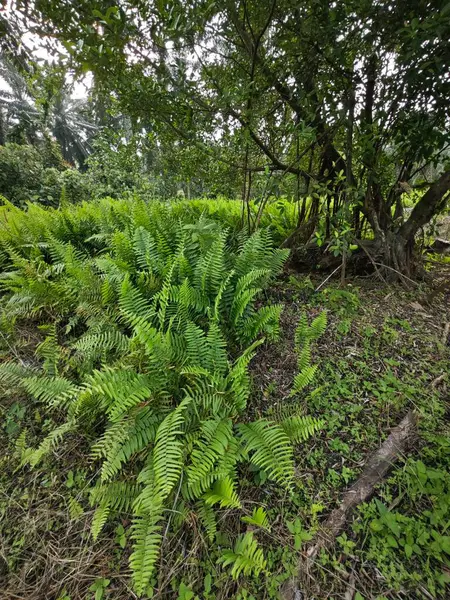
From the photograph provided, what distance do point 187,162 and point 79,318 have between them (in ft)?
5.69

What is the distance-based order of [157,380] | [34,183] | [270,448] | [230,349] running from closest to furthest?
[270,448] → [157,380] → [230,349] → [34,183]

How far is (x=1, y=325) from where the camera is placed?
186 cm

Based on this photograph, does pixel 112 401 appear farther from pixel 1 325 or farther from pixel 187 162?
pixel 187 162

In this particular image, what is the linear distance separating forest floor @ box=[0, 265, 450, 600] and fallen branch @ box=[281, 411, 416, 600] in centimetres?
2

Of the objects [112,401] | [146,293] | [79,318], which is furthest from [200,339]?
[79,318]

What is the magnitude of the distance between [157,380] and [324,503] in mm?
891

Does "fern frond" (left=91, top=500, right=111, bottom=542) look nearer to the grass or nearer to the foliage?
the grass

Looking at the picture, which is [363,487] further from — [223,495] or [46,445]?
[46,445]

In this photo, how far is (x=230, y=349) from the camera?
1748 mm

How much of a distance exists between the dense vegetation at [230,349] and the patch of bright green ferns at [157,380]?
12 mm

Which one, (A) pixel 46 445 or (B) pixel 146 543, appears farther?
(A) pixel 46 445

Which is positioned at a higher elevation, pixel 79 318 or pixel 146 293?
pixel 146 293

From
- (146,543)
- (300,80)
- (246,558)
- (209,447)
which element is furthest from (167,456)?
(300,80)

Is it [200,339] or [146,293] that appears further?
[146,293]
